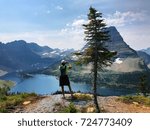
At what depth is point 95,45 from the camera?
54.7 ft

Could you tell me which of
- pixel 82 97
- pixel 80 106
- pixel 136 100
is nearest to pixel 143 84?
pixel 136 100

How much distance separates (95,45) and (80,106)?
354cm

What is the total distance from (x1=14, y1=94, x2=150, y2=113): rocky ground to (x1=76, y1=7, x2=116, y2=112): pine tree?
2.72ft

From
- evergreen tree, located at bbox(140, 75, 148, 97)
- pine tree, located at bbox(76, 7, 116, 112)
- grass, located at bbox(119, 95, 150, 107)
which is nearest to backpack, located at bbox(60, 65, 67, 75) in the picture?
pine tree, located at bbox(76, 7, 116, 112)

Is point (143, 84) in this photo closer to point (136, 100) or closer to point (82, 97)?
point (136, 100)

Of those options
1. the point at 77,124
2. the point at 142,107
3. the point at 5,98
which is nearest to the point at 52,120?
the point at 77,124

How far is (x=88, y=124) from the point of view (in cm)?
1055

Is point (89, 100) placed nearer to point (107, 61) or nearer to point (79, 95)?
point (79, 95)

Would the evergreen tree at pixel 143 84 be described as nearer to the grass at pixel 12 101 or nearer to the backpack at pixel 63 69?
the grass at pixel 12 101

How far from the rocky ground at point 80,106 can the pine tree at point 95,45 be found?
0.83m

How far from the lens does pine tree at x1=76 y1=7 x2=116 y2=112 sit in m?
16.7

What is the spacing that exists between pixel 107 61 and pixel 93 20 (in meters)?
2.28

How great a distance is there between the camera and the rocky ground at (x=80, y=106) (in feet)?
57.1

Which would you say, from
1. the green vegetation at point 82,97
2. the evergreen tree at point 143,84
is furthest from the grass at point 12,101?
the evergreen tree at point 143,84
